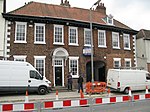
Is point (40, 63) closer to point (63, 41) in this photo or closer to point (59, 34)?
point (63, 41)

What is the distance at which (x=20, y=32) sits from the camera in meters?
21.8

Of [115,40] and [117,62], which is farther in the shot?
[115,40]

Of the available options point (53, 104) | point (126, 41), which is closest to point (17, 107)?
point (53, 104)

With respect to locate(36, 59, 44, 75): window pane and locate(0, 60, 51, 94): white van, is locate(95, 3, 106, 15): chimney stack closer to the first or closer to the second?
locate(36, 59, 44, 75): window pane

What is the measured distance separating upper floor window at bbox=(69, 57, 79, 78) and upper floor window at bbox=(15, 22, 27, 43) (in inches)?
223

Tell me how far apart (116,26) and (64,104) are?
2104 cm

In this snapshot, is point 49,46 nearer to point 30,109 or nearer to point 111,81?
point 111,81

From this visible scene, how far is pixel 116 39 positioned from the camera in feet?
88.5

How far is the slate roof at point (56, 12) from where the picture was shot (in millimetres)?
22984

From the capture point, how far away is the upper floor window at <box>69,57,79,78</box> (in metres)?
23.4

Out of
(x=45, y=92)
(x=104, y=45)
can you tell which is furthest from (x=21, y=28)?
(x=104, y=45)

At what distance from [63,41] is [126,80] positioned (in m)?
8.18

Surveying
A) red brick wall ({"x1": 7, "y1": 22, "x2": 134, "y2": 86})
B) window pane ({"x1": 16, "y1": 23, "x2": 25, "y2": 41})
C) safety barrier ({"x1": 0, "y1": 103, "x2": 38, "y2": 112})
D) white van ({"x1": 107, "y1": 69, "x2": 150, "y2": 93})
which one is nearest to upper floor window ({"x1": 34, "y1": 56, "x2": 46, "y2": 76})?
red brick wall ({"x1": 7, "y1": 22, "x2": 134, "y2": 86})

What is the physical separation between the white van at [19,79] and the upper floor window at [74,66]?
17.3 feet
